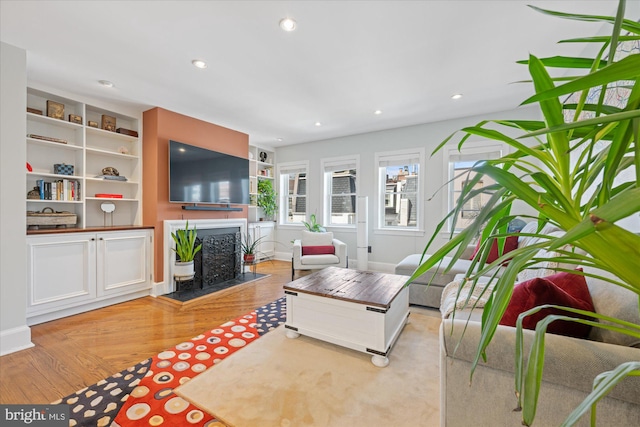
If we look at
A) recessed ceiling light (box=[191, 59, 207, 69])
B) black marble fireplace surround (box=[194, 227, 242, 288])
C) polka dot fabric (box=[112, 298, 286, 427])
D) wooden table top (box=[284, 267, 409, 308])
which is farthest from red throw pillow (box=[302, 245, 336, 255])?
recessed ceiling light (box=[191, 59, 207, 69])

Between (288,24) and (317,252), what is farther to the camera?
(317,252)

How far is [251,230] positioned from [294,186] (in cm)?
136

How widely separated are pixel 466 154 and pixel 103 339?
4.84 m

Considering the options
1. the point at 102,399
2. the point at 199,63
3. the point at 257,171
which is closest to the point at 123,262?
the point at 102,399

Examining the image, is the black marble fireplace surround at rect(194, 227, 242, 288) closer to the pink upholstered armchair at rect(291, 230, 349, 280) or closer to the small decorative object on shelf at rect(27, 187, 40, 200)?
the pink upholstered armchair at rect(291, 230, 349, 280)

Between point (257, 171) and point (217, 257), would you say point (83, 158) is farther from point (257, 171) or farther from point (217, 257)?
point (257, 171)

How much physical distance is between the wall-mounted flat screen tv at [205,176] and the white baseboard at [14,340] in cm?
182

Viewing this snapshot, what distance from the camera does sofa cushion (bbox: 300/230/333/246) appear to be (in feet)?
14.1

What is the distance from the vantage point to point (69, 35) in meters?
2.10

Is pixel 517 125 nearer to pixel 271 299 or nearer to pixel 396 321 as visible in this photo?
pixel 396 321

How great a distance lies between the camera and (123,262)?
10.6 feet

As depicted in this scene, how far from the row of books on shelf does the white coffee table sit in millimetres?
2802

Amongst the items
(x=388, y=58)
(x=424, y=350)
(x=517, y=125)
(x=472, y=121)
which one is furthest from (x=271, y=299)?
(x=472, y=121)

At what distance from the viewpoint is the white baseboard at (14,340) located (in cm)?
210
